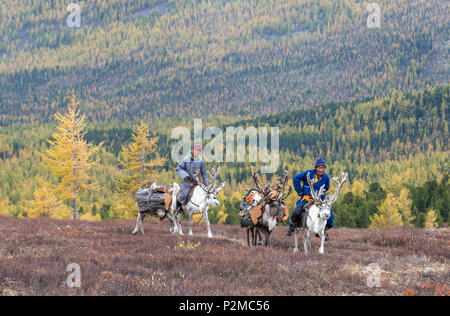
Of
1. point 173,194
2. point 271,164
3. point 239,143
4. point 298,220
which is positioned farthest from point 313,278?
point 239,143

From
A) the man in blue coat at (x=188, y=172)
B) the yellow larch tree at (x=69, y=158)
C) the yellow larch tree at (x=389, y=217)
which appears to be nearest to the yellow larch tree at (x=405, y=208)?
the yellow larch tree at (x=389, y=217)

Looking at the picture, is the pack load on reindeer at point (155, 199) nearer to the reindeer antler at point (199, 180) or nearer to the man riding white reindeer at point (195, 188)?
the man riding white reindeer at point (195, 188)

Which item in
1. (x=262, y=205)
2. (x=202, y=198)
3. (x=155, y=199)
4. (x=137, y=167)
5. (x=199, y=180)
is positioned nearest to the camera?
(x=262, y=205)

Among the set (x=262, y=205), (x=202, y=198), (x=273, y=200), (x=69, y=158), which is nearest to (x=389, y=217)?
(x=69, y=158)

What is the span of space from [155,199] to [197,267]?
700 cm

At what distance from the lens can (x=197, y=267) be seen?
12.2 metres

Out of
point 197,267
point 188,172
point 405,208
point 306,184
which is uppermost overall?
point 188,172

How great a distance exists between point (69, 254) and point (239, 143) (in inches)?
7305

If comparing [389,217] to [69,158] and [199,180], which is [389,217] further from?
[199,180]

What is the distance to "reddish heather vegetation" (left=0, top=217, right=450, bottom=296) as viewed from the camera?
10.3m

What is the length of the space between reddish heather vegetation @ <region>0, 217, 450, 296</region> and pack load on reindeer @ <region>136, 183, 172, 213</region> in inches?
52.1

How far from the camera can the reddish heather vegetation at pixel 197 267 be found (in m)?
10.3

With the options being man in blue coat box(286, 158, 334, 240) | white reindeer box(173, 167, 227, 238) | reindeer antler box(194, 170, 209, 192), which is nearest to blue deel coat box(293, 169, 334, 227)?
man in blue coat box(286, 158, 334, 240)

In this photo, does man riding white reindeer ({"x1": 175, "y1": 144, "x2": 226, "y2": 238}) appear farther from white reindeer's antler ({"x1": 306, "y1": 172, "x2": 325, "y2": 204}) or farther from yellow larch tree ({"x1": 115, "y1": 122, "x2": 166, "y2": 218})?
yellow larch tree ({"x1": 115, "y1": 122, "x2": 166, "y2": 218})
